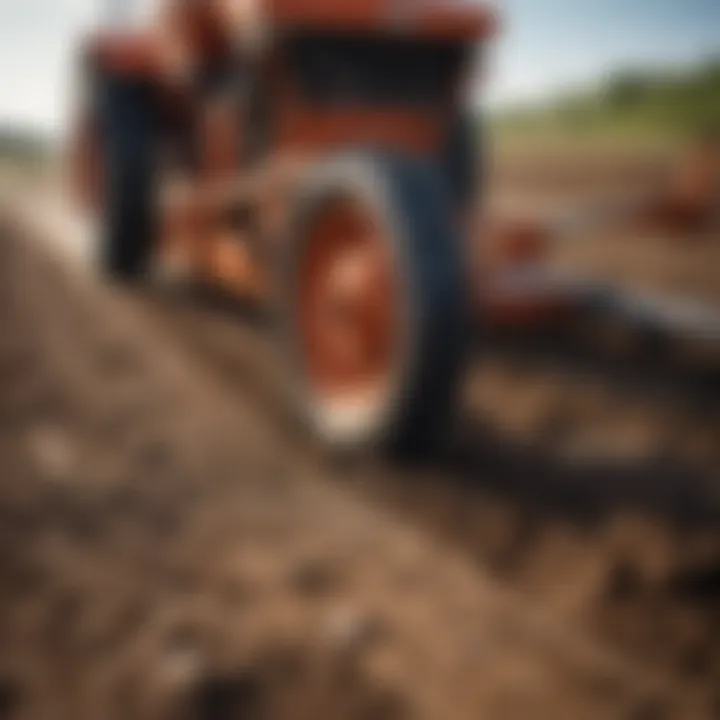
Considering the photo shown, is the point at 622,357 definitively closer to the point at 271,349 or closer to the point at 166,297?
the point at 271,349

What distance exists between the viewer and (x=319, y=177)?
3035 mm

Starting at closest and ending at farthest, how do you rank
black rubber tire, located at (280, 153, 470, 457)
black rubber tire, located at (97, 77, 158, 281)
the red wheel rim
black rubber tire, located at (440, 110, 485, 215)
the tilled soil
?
the tilled soil
black rubber tire, located at (280, 153, 470, 457)
the red wheel rim
black rubber tire, located at (440, 110, 485, 215)
black rubber tire, located at (97, 77, 158, 281)

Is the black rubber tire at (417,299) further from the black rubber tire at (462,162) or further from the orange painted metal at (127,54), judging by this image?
the orange painted metal at (127,54)

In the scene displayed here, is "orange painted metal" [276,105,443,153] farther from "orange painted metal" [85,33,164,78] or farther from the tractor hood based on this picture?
"orange painted metal" [85,33,164,78]

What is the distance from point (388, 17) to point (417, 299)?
2.02 metres

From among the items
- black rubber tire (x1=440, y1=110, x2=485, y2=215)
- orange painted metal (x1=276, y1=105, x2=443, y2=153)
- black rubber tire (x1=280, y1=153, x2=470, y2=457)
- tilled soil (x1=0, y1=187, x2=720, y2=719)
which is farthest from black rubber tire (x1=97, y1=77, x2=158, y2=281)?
black rubber tire (x1=280, y1=153, x2=470, y2=457)

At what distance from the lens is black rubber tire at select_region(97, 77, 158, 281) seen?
5293 millimetres

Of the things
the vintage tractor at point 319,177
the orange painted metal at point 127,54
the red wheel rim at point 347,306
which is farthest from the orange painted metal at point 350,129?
the orange painted metal at point 127,54

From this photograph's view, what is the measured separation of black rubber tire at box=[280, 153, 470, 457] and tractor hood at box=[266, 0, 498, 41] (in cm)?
115

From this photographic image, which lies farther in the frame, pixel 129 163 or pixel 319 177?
pixel 129 163

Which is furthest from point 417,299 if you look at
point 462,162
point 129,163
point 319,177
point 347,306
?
point 129,163

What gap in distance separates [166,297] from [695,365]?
2.90 m

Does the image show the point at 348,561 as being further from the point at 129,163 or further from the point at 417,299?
the point at 129,163

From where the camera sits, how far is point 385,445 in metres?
2.82
